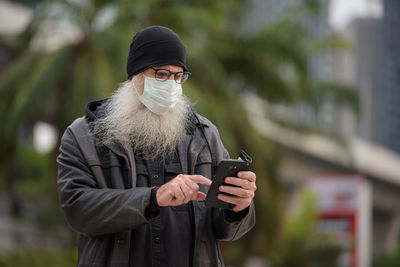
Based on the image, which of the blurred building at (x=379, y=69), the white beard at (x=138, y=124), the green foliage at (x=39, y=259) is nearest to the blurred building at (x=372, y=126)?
the blurred building at (x=379, y=69)

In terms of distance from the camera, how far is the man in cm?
232

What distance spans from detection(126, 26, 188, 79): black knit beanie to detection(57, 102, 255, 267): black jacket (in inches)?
11.2

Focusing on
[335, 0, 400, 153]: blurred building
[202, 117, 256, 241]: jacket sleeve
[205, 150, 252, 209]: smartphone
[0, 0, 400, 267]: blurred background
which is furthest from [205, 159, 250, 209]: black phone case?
[335, 0, 400, 153]: blurred building

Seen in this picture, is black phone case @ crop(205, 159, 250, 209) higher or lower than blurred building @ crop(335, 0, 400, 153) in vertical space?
lower

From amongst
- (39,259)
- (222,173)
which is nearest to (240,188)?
(222,173)

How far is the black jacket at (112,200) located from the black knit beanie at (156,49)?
11.2 inches

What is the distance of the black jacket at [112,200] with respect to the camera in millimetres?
2320

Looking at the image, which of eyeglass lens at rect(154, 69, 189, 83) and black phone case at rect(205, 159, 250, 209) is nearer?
black phone case at rect(205, 159, 250, 209)

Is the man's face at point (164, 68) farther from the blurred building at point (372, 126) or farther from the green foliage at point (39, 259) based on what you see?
the blurred building at point (372, 126)

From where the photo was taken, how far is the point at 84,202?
233cm

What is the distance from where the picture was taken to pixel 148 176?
8.30 feet

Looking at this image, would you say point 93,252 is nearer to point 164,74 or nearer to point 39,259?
point 164,74

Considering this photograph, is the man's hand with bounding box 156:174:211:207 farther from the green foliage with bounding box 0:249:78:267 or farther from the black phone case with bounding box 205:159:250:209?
the green foliage with bounding box 0:249:78:267

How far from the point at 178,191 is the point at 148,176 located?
33cm
